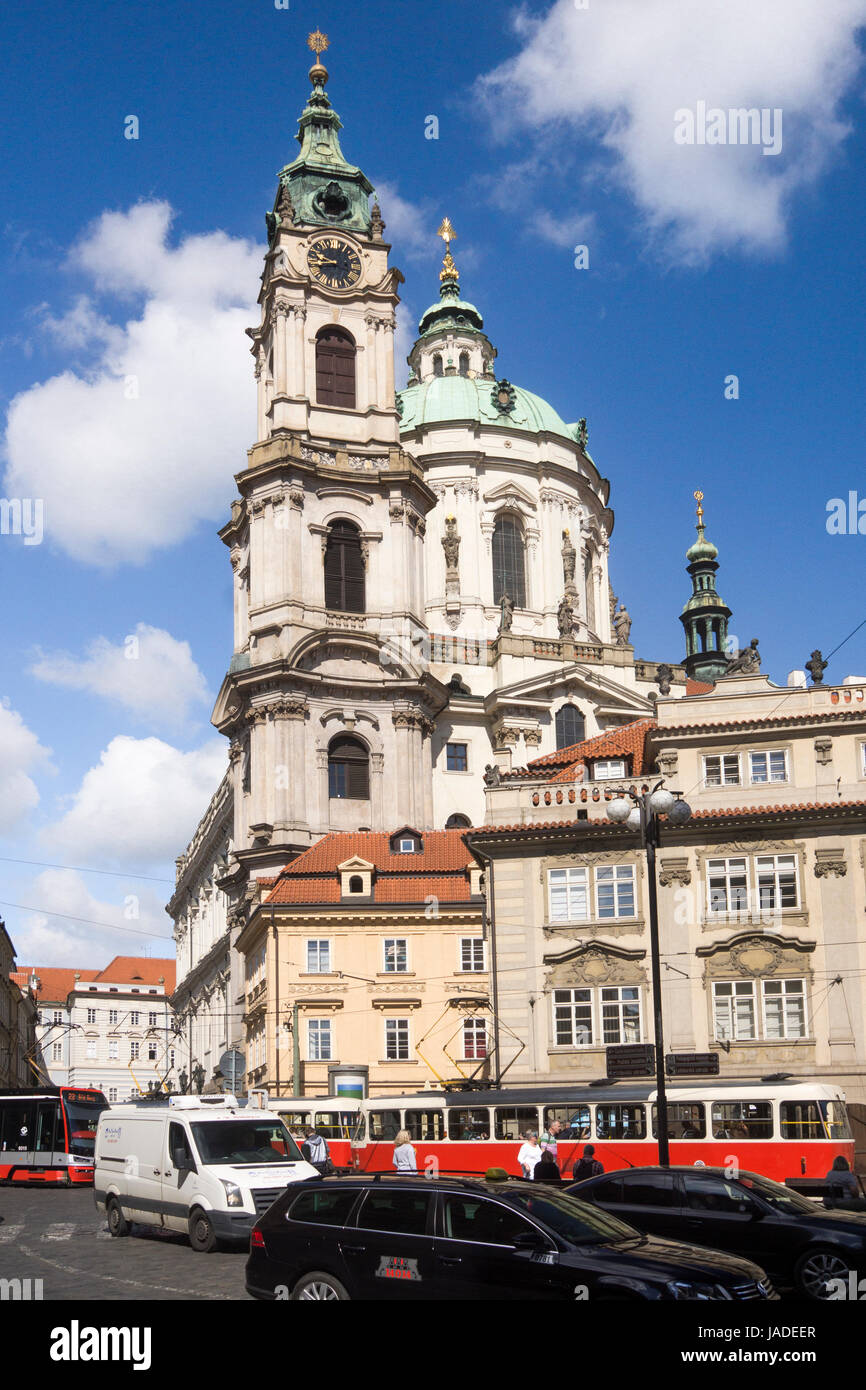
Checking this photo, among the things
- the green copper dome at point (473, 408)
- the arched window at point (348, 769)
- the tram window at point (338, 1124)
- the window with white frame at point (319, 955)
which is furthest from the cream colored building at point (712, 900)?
the green copper dome at point (473, 408)

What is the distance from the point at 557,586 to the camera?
8544cm

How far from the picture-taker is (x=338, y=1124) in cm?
3572

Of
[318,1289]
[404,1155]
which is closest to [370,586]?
[404,1155]

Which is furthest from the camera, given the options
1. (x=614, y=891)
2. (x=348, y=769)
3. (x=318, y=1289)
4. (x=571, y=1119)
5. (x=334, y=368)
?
(x=334, y=368)

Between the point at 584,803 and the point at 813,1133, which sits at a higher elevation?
the point at 584,803

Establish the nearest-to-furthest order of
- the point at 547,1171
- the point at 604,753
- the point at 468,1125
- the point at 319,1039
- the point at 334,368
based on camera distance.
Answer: the point at 547,1171 → the point at 468,1125 → the point at 604,753 → the point at 319,1039 → the point at 334,368

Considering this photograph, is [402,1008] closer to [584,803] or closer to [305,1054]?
[305,1054]

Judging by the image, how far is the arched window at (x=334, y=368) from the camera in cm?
7588

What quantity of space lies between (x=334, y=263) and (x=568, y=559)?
20999 millimetres

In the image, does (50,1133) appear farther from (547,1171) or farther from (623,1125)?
(547,1171)

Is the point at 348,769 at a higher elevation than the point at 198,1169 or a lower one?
higher

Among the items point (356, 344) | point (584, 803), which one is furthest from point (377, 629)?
point (584, 803)

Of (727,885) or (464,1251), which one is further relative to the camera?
(727,885)

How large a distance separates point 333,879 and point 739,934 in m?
18.7
